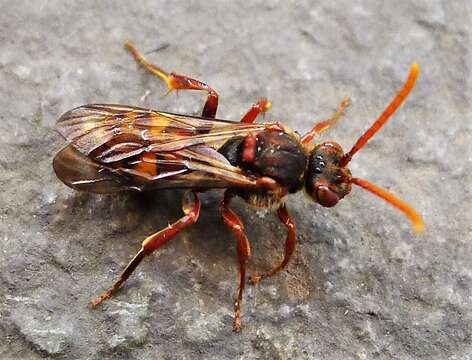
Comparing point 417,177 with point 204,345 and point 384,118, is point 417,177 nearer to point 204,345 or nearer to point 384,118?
point 384,118

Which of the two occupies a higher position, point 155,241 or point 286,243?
point 286,243

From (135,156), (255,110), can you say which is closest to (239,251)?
(135,156)

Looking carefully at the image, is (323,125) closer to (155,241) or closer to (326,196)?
(326,196)

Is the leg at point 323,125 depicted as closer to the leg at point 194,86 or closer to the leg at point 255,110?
the leg at point 255,110

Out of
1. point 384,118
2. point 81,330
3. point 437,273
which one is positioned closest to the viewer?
point 384,118

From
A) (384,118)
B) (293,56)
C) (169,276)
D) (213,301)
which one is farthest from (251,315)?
(293,56)

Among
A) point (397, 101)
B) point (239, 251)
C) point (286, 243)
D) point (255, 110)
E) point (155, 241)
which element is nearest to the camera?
point (397, 101)
